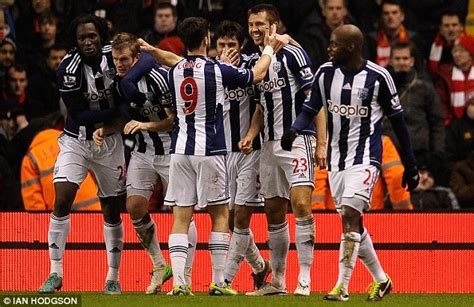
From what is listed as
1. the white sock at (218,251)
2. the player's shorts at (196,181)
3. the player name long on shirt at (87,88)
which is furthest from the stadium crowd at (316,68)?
the player's shorts at (196,181)

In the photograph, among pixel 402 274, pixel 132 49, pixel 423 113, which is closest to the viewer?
pixel 132 49

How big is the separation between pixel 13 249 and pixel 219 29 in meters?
3.60

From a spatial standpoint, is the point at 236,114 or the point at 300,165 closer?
the point at 300,165

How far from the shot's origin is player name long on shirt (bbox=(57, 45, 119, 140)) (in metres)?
15.7

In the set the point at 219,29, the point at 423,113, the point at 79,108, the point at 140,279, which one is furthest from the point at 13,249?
the point at 423,113

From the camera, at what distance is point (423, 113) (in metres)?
20.1

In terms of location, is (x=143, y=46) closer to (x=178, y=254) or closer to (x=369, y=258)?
(x=178, y=254)

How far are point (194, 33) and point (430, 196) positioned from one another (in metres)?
5.41

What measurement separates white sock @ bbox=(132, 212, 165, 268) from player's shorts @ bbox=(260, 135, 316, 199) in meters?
1.19

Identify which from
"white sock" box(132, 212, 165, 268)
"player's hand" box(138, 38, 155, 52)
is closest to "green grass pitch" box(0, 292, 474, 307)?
"white sock" box(132, 212, 165, 268)

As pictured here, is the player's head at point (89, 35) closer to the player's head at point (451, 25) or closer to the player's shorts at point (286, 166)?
the player's shorts at point (286, 166)

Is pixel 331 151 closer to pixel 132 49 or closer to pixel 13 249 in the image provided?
pixel 132 49

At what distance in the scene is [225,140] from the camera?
15.3 metres

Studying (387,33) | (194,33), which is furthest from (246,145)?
(387,33)
